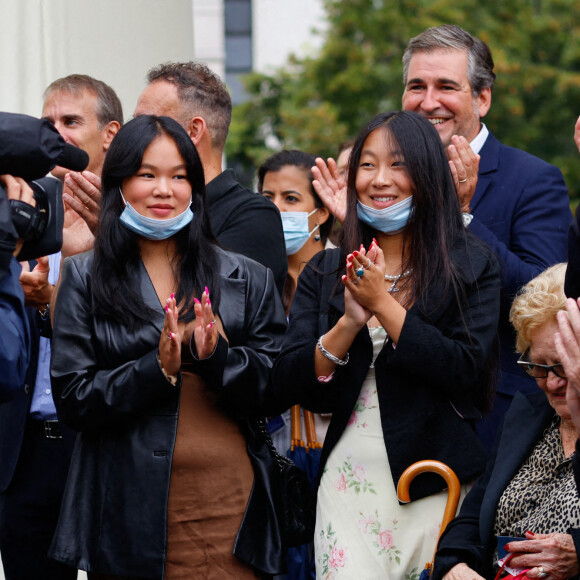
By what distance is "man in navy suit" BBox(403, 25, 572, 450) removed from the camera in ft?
14.6

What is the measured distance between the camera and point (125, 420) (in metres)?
4.04

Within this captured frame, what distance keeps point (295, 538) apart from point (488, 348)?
0.97 metres

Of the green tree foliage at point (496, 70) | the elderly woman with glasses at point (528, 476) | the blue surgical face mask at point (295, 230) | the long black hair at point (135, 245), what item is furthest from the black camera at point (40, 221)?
the green tree foliage at point (496, 70)

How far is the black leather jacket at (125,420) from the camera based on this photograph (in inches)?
155

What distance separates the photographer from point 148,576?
3896 mm

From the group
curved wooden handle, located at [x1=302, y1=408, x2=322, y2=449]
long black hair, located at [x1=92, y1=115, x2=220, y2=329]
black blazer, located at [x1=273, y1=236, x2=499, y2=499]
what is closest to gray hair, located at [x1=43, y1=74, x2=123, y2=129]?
long black hair, located at [x1=92, y1=115, x2=220, y2=329]

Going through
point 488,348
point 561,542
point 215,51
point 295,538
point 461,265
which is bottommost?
point 215,51

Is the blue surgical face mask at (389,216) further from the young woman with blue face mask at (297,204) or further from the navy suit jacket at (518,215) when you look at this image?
the young woman with blue face mask at (297,204)

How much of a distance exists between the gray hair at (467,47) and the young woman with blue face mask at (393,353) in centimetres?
102

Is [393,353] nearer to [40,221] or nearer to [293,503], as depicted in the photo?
[293,503]

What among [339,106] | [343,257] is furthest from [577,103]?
[343,257]

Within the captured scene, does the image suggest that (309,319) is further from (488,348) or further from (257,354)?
(488,348)

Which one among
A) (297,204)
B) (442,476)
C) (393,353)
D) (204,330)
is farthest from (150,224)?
(297,204)

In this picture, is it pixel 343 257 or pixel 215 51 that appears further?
pixel 215 51
